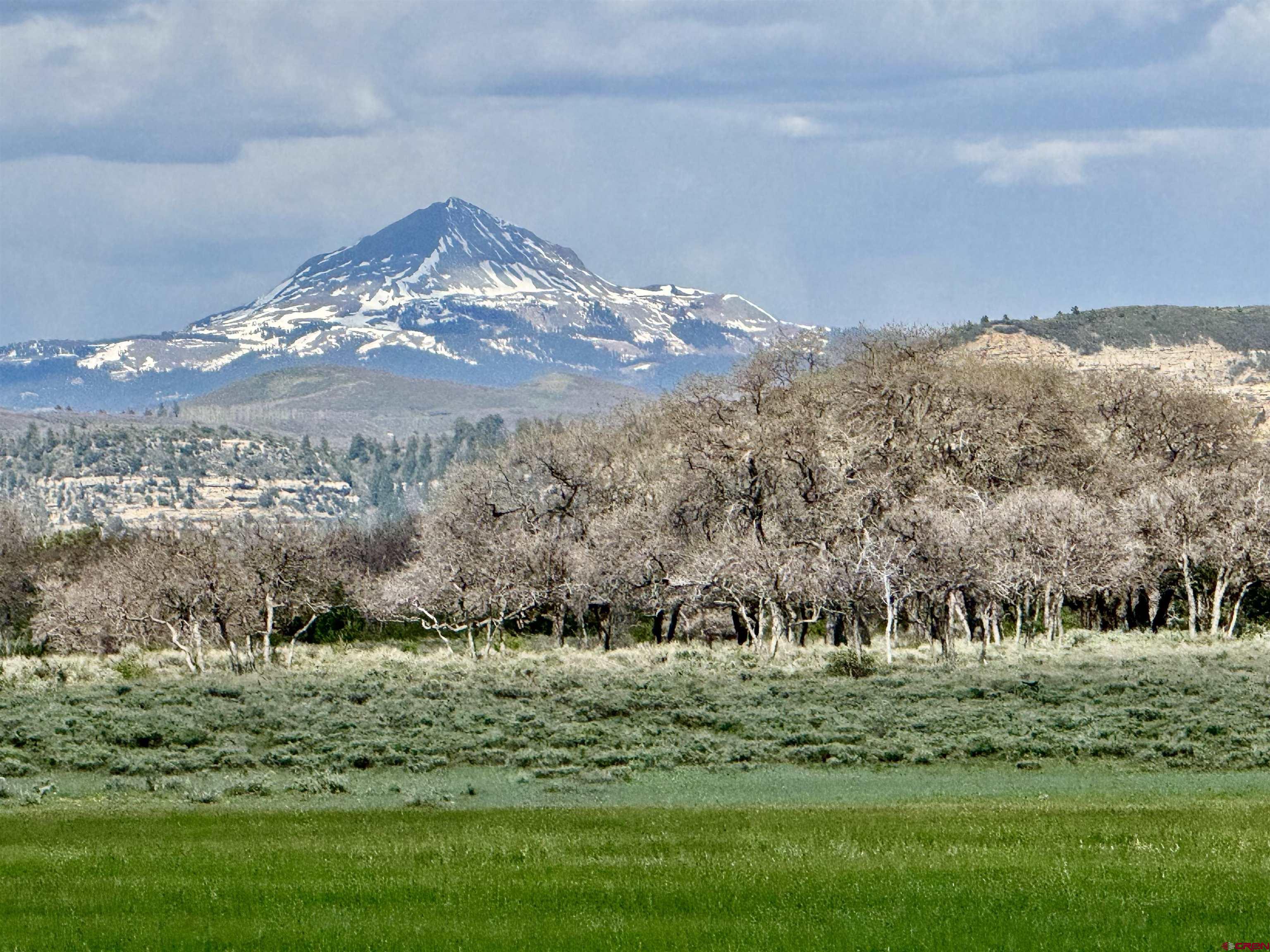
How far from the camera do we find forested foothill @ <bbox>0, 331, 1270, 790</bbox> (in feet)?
119

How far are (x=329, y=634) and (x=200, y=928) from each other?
2729 inches

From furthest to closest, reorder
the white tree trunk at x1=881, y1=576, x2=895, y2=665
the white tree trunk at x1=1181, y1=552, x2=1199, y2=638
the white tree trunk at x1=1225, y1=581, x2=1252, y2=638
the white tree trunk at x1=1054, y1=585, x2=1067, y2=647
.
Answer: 1. the white tree trunk at x1=1181, y1=552, x2=1199, y2=638
2. the white tree trunk at x1=1225, y1=581, x2=1252, y2=638
3. the white tree trunk at x1=1054, y1=585, x2=1067, y2=647
4. the white tree trunk at x1=881, y1=576, x2=895, y2=665

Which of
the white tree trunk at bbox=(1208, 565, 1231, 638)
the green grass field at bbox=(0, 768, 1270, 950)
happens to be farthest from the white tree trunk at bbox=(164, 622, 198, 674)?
the white tree trunk at bbox=(1208, 565, 1231, 638)

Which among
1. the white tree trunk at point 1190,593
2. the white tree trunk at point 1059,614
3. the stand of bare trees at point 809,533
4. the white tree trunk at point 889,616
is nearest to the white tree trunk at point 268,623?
the stand of bare trees at point 809,533

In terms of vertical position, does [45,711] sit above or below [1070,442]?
below

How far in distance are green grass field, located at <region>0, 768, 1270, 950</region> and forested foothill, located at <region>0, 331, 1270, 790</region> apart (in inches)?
414

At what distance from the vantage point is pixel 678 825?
20828mm

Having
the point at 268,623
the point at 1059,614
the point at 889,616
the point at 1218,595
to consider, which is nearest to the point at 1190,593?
the point at 1218,595

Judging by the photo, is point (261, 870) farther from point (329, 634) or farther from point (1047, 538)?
point (329, 634)

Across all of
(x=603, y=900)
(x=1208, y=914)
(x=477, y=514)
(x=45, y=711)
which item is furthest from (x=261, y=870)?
(x=477, y=514)

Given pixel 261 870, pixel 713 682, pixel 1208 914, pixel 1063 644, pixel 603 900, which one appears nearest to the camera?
pixel 1208 914

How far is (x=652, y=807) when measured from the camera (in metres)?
24.1

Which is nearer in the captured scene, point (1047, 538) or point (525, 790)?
point (525, 790)

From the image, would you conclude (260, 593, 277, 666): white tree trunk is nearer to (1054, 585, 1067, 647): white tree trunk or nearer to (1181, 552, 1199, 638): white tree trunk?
(1054, 585, 1067, 647): white tree trunk
